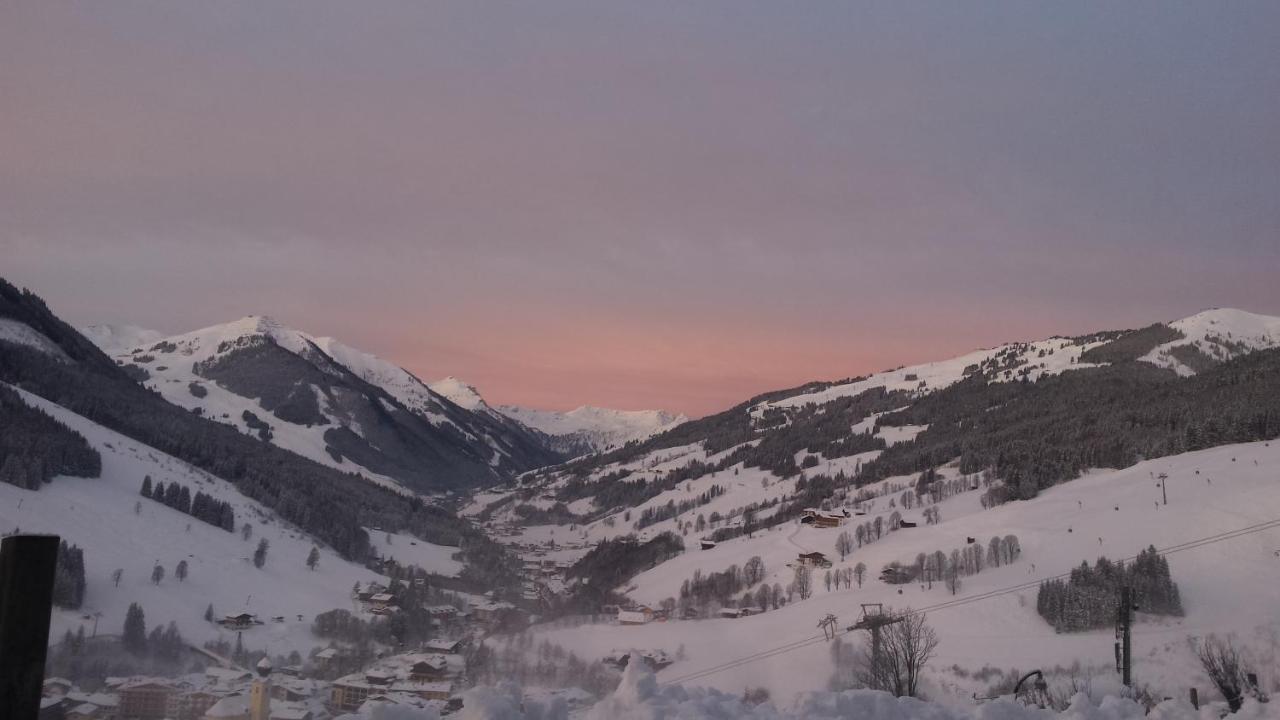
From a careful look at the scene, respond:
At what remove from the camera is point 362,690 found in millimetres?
23438

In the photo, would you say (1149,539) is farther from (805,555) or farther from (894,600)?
(805,555)

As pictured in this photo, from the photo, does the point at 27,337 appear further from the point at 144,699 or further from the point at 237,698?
the point at 237,698

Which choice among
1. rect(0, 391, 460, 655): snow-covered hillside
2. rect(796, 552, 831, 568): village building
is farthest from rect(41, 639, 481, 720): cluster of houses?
rect(796, 552, 831, 568): village building

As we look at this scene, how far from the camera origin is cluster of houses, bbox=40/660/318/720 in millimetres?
10891

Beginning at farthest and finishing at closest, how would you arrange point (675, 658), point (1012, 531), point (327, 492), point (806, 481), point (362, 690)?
point (806, 481) → point (327, 492) → point (1012, 531) → point (675, 658) → point (362, 690)

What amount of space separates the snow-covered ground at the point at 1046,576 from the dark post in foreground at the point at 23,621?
42534 mm

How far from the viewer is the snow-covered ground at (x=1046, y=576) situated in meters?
48.8

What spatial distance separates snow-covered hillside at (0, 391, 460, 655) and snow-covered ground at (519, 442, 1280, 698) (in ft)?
94.1

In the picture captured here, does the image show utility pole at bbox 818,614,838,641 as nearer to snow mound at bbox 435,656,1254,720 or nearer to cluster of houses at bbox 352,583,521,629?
cluster of houses at bbox 352,583,521,629

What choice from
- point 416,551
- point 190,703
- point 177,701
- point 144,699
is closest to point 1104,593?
point 177,701

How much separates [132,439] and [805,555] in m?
116

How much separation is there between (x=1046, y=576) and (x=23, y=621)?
249 feet

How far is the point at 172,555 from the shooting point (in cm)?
8488

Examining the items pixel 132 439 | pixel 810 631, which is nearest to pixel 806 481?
pixel 810 631
